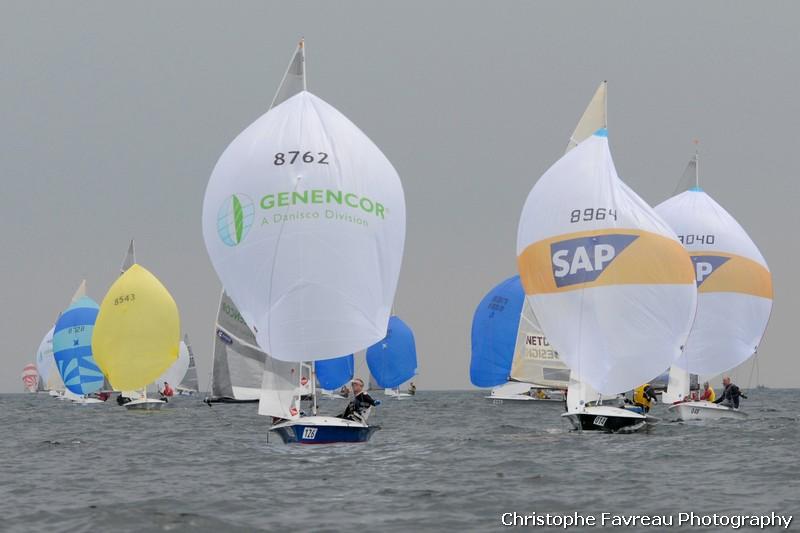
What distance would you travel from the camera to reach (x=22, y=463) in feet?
73.1

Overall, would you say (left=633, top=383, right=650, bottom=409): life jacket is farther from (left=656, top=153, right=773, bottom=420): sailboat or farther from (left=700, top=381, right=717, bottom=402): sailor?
(left=700, top=381, right=717, bottom=402): sailor

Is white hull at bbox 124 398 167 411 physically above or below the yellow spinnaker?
below

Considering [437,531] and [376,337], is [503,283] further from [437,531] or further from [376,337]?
[437,531]

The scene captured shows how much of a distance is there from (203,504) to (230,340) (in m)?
12.2

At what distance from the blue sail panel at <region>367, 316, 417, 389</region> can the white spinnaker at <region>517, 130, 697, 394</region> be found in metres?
50.9

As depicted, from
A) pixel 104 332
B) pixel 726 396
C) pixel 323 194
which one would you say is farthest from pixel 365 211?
pixel 104 332

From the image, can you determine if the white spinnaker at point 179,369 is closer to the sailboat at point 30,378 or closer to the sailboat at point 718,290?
the sailboat at point 30,378

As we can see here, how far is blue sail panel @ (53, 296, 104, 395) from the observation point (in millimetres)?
59406

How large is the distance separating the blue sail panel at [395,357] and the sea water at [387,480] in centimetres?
5000

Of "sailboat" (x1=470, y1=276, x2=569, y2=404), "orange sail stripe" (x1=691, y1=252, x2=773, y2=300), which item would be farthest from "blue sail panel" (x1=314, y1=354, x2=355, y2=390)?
"sailboat" (x1=470, y1=276, x2=569, y2=404)

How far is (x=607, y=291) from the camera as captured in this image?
27.0 m

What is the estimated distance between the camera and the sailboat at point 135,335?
44656 mm

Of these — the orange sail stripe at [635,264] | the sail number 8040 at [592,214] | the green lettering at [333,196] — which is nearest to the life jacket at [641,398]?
the orange sail stripe at [635,264]

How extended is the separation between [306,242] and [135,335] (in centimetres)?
2349
